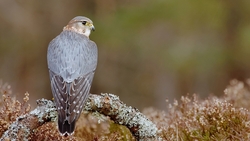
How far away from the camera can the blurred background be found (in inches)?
718

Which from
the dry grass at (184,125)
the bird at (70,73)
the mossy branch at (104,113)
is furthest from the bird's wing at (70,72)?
the dry grass at (184,125)

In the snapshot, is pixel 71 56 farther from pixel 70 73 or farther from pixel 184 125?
pixel 184 125

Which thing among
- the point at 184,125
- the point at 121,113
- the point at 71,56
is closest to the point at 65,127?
the point at 121,113

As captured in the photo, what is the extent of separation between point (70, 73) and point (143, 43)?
531 inches

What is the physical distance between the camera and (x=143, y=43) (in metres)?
19.2

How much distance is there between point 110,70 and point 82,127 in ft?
44.6

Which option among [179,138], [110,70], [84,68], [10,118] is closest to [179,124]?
[179,138]

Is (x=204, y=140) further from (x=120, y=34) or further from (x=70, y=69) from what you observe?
(x=120, y=34)

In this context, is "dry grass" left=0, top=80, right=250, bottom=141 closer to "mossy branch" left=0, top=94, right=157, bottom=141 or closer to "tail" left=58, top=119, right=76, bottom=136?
"mossy branch" left=0, top=94, right=157, bottom=141

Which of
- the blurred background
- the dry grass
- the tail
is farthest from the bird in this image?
the blurred background

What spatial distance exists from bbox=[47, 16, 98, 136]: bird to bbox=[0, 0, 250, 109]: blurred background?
1123cm

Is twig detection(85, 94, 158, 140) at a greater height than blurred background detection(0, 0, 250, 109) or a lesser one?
lesser

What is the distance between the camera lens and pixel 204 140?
5.71 metres

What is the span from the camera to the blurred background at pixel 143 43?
1823 cm
